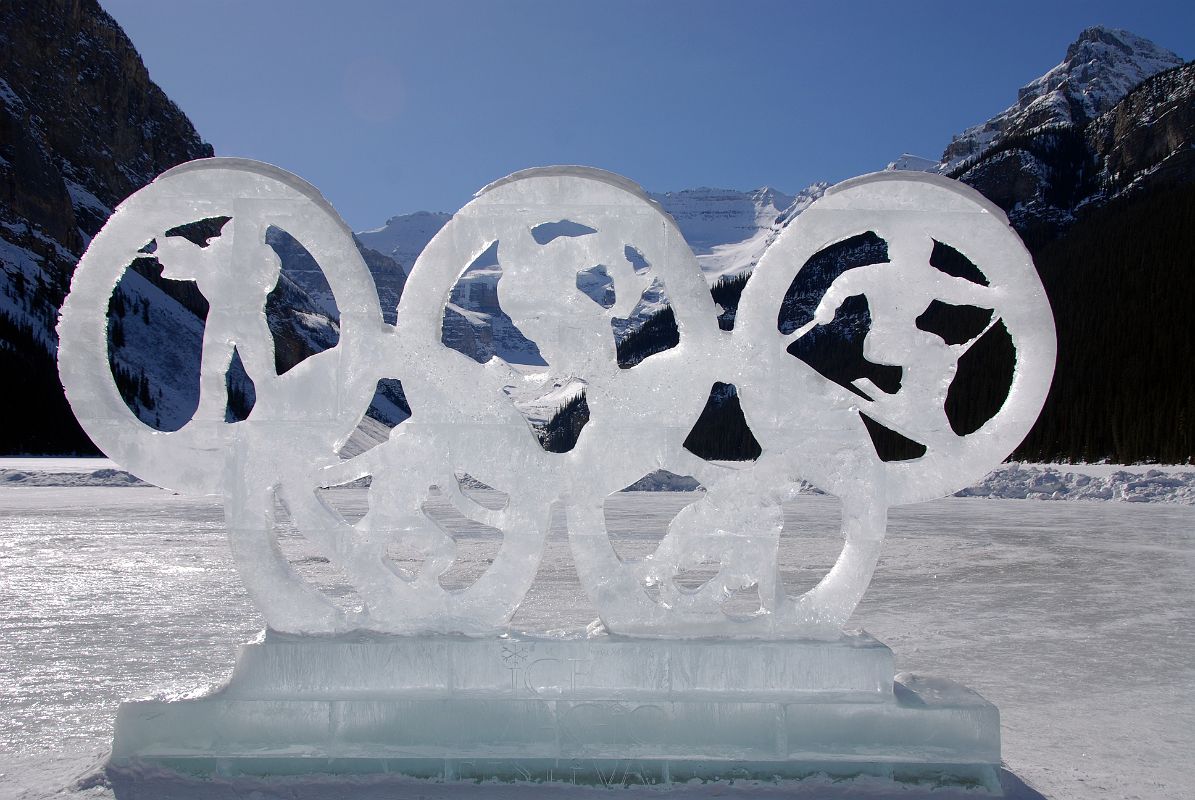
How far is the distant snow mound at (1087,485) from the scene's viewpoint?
20.1 meters

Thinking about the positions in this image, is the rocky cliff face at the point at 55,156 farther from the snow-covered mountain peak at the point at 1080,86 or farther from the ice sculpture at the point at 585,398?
the snow-covered mountain peak at the point at 1080,86

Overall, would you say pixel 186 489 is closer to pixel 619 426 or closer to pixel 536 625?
pixel 619 426

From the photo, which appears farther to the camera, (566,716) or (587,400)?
(587,400)

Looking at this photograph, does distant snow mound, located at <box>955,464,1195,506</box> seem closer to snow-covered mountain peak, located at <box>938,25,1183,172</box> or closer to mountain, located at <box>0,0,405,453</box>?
mountain, located at <box>0,0,405,453</box>

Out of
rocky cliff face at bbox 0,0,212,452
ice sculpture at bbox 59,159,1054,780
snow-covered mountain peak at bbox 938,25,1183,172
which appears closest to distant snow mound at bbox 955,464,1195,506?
ice sculpture at bbox 59,159,1054,780

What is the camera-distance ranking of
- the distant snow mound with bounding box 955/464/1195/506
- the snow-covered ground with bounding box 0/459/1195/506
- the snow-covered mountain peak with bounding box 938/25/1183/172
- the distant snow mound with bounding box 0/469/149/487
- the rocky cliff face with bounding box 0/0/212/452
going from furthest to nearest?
the snow-covered mountain peak with bounding box 938/25/1183/172, the rocky cliff face with bounding box 0/0/212/452, the distant snow mound with bounding box 0/469/149/487, the snow-covered ground with bounding box 0/459/1195/506, the distant snow mound with bounding box 955/464/1195/506

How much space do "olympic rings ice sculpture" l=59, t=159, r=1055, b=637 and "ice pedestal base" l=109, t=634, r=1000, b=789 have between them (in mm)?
207

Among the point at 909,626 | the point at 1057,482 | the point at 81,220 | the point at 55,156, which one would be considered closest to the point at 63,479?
the point at 909,626

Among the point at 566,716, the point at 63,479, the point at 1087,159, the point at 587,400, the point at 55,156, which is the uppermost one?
the point at 1087,159

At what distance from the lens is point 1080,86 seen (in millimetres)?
149750

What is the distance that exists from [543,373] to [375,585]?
4.51 feet

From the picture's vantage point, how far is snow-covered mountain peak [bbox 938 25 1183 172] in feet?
443

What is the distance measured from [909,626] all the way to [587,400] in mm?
3853

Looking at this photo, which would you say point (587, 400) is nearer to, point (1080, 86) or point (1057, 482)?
point (1057, 482)
